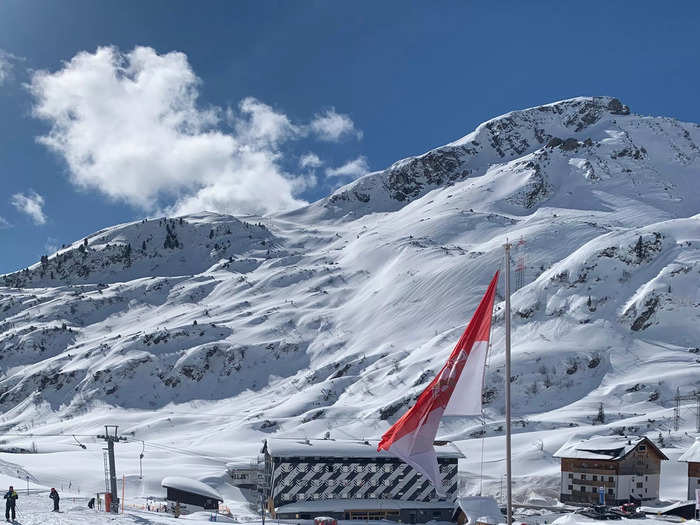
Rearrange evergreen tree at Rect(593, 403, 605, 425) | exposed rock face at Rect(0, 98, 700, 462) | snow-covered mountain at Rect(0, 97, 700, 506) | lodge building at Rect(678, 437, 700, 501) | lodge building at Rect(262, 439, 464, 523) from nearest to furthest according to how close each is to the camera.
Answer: lodge building at Rect(262, 439, 464, 523)
lodge building at Rect(678, 437, 700, 501)
evergreen tree at Rect(593, 403, 605, 425)
snow-covered mountain at Rect(0, 97, 700, 506)
exposed rock face at Rect(0, 98, 700, 462)

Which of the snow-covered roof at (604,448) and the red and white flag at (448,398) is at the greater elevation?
the red and white flag at (448,398)

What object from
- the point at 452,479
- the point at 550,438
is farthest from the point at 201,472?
the point at 550,438

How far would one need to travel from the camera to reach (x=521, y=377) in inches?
4599

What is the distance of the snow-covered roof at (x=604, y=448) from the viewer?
62.1 meters

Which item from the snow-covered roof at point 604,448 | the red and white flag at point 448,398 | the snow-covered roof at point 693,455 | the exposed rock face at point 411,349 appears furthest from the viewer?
the exposed rock face at point 411,349

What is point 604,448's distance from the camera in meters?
63.4

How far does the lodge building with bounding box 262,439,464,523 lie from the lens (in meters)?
57.3

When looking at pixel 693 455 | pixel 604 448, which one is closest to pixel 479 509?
pixel 604 448

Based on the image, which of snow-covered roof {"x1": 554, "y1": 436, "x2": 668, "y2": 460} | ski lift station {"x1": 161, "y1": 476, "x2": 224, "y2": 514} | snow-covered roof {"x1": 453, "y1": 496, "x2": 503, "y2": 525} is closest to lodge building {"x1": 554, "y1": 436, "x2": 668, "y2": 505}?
snow-covered roof {"x1": 554, "y1": 436, "x2": 668, "y2": 460}

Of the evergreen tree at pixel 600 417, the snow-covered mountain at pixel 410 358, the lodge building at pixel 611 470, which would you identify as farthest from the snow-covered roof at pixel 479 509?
the evergreen tree at pixel 600 417

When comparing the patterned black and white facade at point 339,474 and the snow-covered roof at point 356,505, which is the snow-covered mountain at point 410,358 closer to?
the snow-covered roof at point 356,505

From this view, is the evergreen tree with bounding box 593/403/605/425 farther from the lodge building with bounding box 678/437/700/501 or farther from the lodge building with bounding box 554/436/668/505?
the lodge building with bounding box 678/437/700/501

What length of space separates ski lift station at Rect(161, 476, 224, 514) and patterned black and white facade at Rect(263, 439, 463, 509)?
219 inches

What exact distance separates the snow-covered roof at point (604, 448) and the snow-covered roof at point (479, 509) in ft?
61.1
